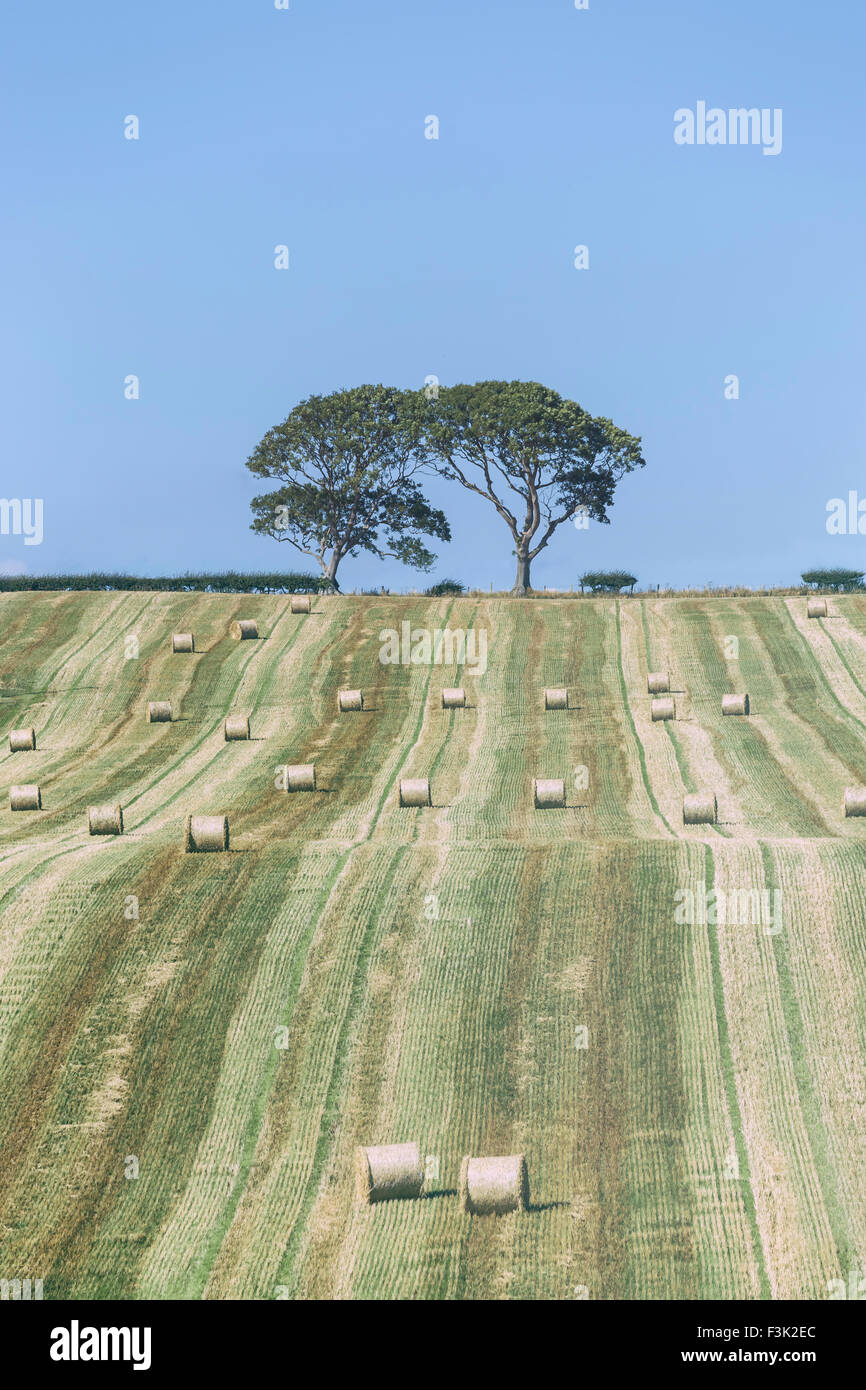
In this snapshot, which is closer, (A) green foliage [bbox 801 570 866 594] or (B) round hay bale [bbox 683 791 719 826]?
(B) round hay bale [bbox 683 791 719 826]

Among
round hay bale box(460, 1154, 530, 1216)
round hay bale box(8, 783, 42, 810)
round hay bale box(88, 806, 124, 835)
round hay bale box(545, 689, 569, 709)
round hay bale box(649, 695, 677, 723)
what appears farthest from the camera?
round hay bale box(545, 689, 569, 709)

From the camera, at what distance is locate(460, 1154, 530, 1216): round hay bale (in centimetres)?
1519

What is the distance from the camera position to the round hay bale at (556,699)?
4238cm

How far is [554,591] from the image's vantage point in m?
70.6

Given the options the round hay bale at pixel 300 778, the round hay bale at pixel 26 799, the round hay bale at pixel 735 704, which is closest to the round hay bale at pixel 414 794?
the round hay bale at pixel 300 778

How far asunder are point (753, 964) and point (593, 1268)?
631cm

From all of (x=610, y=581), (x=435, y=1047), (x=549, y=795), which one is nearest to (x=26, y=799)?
(x=549, y=795)

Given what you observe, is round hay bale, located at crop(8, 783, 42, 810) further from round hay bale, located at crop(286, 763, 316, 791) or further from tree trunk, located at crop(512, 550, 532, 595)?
tree trunk, located at crop(512, 550, 532, 595)

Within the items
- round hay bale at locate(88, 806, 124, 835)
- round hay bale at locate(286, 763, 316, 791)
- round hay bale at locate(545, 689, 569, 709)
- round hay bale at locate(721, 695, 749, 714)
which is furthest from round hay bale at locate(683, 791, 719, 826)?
round hay bale at locate(545, 689, 569, 709)

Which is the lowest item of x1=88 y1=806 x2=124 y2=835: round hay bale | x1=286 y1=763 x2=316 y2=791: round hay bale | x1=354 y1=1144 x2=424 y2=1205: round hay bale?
x1=354 y1=1144 x2=424 y2=1205: round hay bale

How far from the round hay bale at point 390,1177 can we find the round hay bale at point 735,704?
2718cm

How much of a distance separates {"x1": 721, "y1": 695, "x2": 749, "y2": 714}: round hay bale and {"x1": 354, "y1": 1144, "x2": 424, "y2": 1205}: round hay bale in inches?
1070

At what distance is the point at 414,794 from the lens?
31.5 m
